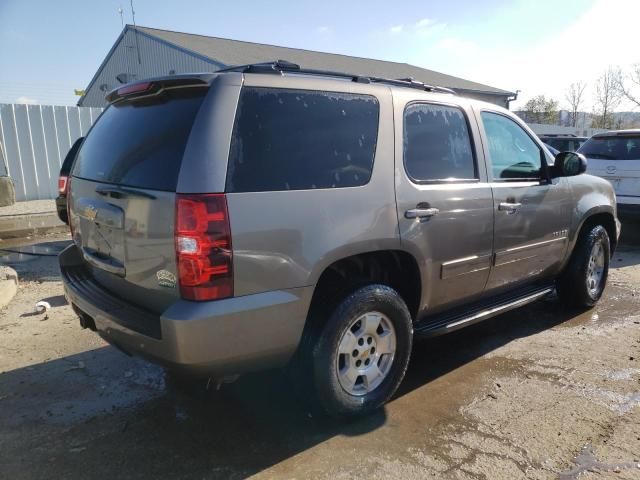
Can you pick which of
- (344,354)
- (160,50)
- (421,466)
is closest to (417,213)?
(344,354)

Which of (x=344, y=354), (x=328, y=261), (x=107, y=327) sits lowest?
(x=344, y=354)

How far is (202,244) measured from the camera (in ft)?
7.48

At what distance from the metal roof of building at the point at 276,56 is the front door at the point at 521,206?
16100 mm

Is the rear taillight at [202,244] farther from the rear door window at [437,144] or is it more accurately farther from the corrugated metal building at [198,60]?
the corrugated metal building at [198,60]

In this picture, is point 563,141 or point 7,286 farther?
point 563,141

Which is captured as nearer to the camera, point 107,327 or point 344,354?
point 107,327

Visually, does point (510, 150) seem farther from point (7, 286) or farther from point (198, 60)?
point (198, 60)

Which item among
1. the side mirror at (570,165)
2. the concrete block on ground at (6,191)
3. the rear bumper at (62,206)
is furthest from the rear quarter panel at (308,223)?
Result: the concrete block on ground at (6,191)

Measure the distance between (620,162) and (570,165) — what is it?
4.81 m

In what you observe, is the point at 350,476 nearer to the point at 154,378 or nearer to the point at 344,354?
the point at 344,354

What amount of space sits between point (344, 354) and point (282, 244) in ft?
2.92

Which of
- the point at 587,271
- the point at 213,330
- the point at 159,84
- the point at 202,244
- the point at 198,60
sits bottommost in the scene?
the point at 587,271

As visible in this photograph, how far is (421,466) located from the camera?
2.64 metres

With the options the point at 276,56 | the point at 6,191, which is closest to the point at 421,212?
the point at 6,191
